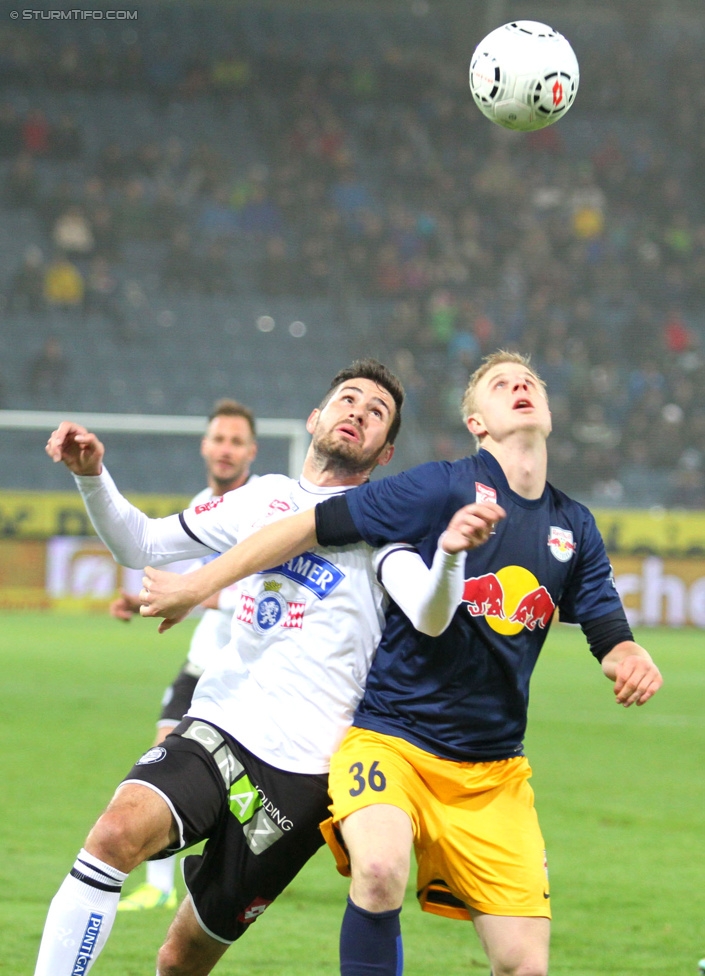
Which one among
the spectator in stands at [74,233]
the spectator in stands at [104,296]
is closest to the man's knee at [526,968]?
the spectator in stands at [104,296]

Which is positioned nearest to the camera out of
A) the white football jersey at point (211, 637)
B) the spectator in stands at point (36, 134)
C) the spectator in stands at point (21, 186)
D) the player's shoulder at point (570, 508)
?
the player's shoulder at point (570, 508)

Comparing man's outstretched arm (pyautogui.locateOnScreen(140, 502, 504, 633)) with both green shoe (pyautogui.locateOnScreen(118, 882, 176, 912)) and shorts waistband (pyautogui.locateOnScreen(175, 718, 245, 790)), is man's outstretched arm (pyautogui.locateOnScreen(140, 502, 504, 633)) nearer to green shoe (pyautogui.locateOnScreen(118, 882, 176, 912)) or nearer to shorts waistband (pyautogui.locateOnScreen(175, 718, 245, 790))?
shorts waistband (pyautogui.locateOnScreen(175, 718, 245, 790))

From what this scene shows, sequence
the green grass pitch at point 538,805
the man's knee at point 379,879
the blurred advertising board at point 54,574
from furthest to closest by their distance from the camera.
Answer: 1. the blurred advertising board at point 54,574
2. the green grass pitch at point 538,805
3. the man's knee at point 379,879

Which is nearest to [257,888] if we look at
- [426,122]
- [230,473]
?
[230,473]

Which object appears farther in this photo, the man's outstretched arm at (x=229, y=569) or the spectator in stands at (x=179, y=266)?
the spectator in stands at (x=179, y=266)

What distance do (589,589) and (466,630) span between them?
0.44 metres

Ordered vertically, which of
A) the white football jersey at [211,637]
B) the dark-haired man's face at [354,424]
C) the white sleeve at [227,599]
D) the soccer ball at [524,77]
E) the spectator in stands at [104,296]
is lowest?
the white football jersey at [211,637]

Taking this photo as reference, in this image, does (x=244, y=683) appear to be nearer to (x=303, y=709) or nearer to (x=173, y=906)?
(x=303, y=709)

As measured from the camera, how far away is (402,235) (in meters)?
24.9

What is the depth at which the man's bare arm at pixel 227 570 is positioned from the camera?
3545mm

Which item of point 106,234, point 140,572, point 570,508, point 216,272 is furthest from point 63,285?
point 570,508

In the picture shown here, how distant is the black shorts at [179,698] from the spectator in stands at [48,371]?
16.4 meters

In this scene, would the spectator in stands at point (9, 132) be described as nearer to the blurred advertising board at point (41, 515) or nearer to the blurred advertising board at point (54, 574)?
the blurred advertising board at point (41, 515)

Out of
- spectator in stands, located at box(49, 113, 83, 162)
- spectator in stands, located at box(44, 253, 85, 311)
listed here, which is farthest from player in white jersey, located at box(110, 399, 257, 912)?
spectator in stands, located at box(49, 113, 83, 162)
